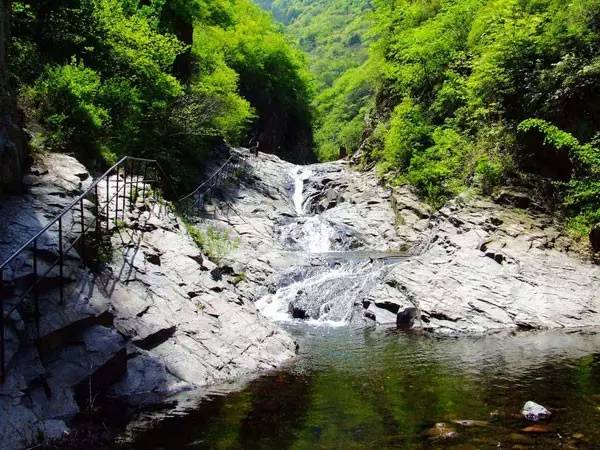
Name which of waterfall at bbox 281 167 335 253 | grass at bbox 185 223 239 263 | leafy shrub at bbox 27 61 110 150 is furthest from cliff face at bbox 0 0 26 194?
waterfall at bbox 281 167 335 253

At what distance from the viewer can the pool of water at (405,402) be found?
21.5ft

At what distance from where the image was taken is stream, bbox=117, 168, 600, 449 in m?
6.57

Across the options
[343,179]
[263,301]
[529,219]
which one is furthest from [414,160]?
[263,301]

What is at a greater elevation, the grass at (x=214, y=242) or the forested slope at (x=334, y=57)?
the forested slope at (x=334, y=57)

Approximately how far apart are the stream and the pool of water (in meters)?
0.02

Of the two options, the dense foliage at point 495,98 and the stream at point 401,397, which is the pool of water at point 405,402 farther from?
the dense foliage at point 495,98

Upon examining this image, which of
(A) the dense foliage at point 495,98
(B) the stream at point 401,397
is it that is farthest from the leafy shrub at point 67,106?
(A) the dense foliage at point 495,98

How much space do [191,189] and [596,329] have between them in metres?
17.6

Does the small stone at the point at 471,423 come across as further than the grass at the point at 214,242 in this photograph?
No

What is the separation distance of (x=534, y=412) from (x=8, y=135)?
9.51 meters

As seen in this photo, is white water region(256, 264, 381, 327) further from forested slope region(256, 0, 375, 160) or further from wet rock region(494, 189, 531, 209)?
forested slope region(256, 0, 375, 160)

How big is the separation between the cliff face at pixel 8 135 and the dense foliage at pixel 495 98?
1523 centimetres

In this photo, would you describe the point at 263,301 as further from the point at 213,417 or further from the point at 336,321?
the point at 213,417

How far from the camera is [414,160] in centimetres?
2586
